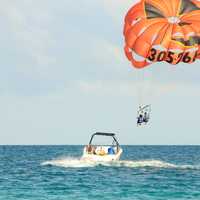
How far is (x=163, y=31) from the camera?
150ft

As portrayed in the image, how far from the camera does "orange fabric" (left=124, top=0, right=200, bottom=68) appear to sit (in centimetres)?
4506

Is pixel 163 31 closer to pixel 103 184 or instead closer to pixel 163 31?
Answer: pixel 163 31

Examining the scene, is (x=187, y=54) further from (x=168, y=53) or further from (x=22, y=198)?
(x=22, y=198)

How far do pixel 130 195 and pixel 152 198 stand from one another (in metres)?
1.58

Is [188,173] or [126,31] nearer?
[126,31]

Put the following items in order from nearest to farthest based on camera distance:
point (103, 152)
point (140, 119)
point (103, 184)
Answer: point (140, 119)
point (103, 184)
point (103, 152)

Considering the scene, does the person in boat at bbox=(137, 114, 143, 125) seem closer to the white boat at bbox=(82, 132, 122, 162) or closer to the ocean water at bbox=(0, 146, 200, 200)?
the ocean water at bbox=(0, 146, 200, 200)

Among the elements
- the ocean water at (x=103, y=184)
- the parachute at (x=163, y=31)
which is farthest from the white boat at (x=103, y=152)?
the parachute at (x=163, y=31)

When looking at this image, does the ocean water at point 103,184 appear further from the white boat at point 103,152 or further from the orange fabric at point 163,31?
the orange fabric at point 163,31

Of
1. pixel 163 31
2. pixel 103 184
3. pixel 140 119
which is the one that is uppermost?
pixel 163 31

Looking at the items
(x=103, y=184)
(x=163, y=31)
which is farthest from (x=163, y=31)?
(x=103, y=184)

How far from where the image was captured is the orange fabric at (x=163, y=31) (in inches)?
1774

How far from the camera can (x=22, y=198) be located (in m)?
37.2

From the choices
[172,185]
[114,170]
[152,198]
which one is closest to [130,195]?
[152,198]
